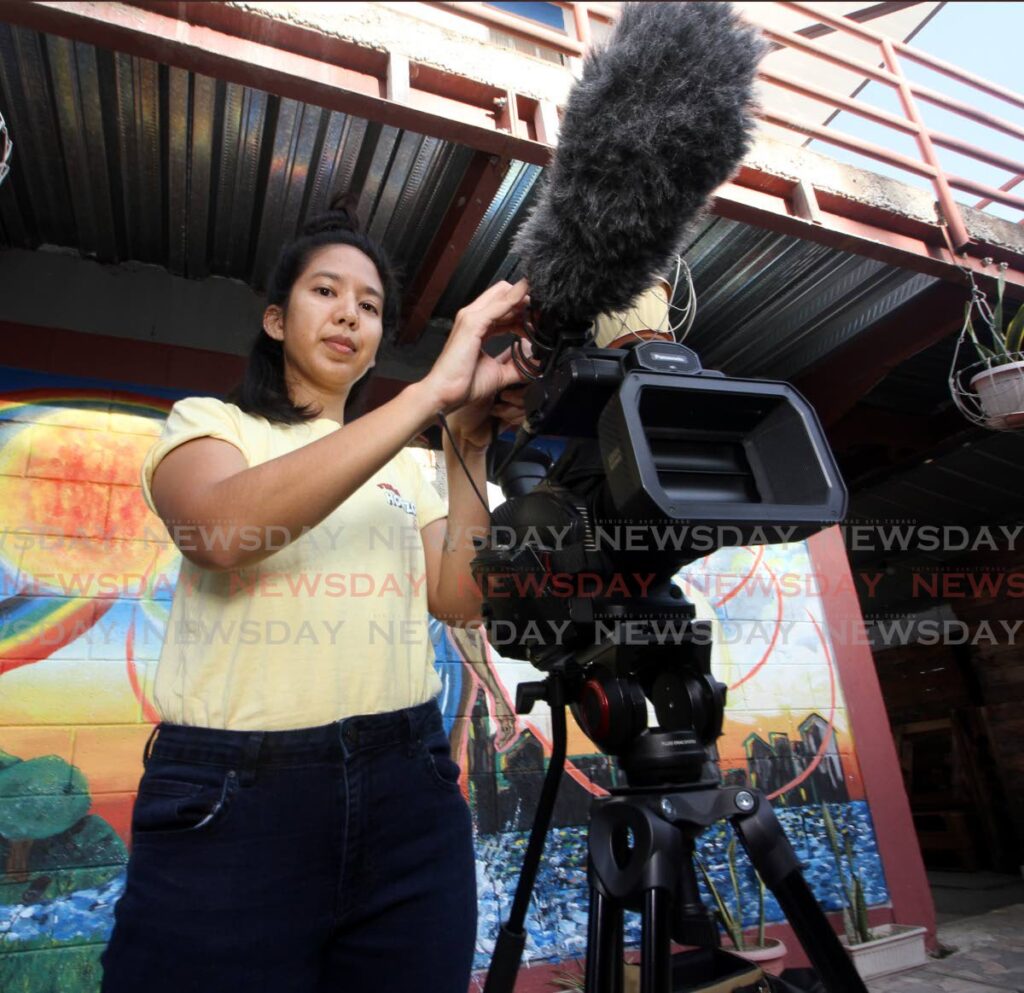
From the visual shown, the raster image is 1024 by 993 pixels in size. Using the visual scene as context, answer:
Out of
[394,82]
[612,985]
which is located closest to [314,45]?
[394,82]

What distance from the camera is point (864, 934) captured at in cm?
265

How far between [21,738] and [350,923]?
5.90ft

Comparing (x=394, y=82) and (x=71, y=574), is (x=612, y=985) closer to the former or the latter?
(x=394, y=82)

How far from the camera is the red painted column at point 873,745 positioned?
2900 mm

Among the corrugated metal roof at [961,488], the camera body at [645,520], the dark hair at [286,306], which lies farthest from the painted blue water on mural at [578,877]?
the corrugated metal roof at [961,488]

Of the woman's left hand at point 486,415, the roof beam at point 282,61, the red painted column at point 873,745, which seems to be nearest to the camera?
the woman's left hand at point 486,415

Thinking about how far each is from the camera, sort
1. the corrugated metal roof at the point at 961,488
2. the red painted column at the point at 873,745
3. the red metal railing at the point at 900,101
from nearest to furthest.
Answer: the red metal railing at the point at 900,101 → the red painted column at the point at 873,745 → the corrugated metal roof at the point at 961,488

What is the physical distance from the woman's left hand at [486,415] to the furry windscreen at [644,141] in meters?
0.17

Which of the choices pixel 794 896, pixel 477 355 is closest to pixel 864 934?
pixel 794 896

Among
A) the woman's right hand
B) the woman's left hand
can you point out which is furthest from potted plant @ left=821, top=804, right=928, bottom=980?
the woman's right hand

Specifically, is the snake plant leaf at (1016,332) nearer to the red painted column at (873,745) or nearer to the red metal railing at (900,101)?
the red metal railing at (900,101)

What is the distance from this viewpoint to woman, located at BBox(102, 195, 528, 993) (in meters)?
0.68

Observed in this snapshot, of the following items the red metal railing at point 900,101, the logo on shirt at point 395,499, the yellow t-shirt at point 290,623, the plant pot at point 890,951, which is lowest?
the plant pot at point 890,951

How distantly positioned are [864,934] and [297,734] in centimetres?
289
